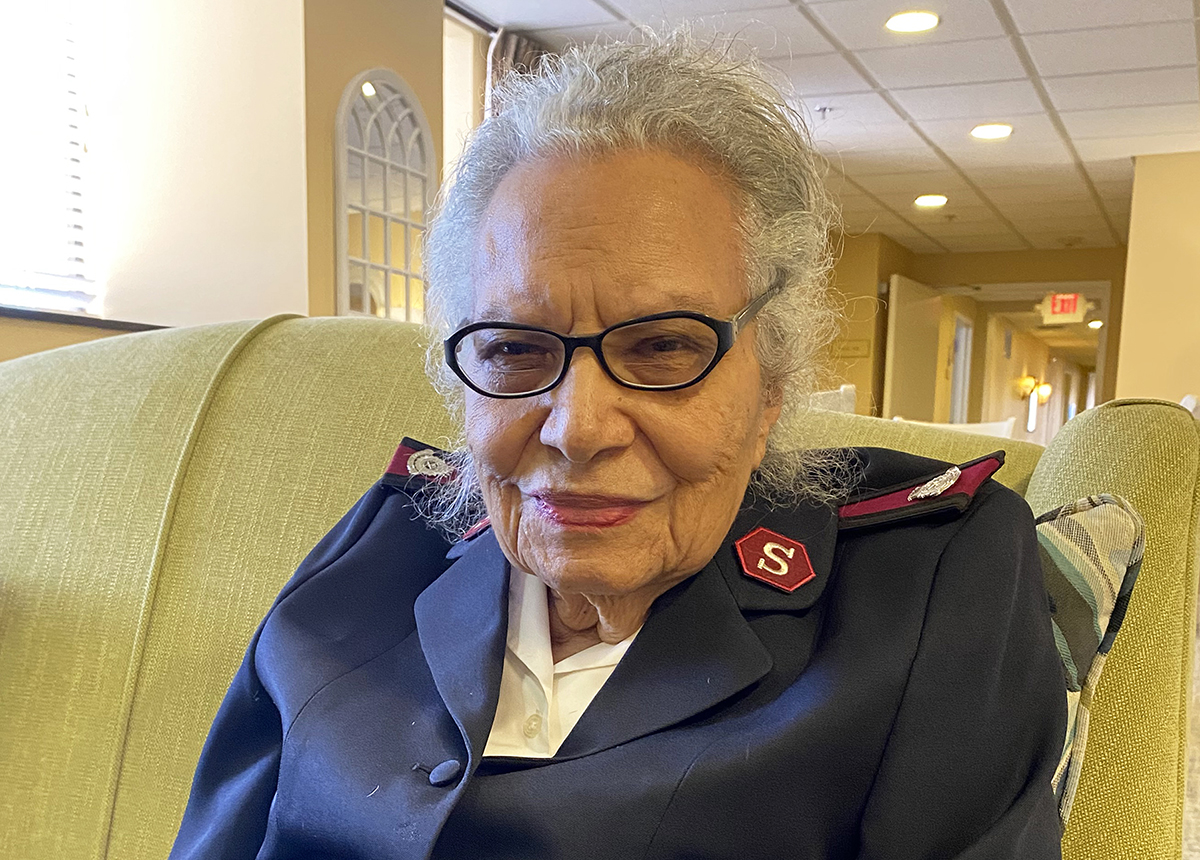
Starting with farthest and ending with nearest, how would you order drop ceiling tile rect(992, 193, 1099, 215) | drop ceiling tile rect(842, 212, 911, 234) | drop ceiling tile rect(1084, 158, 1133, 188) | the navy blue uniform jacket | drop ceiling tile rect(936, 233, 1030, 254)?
drop ceiling tile rect(936, 233, 1030, 254)
drop ceiling tile rect(842, 212, 911, 234)
drop ceiling tile rect(992, 193, 1099, 215)
drop ceiling tile rect(1084, 158, 1133, 188)
the navy blue uniform jacket

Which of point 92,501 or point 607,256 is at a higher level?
point 607,256

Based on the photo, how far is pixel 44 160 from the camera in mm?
3133

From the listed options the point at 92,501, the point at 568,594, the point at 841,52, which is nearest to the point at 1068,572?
the point at 568,594

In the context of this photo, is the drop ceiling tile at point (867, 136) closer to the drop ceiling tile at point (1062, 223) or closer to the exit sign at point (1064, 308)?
the drop ceiling tile at point (1062, 223)

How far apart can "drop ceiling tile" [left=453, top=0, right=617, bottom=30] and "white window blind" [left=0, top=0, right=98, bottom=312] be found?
5.04ft

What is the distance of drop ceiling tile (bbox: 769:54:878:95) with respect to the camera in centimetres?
451

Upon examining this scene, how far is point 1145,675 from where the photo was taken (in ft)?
2.85

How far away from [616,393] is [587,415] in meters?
0.03

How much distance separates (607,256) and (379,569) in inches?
17.3

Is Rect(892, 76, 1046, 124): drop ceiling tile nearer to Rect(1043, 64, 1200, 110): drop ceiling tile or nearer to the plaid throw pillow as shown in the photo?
Rect(1043, 64, 1200, 110): drop ceiling tile

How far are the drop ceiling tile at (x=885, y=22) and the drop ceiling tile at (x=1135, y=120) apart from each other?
1.44 m

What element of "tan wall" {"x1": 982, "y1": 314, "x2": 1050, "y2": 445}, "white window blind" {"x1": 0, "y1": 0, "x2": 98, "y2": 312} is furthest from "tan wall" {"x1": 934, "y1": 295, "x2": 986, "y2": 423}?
"white window blind" {"x1": 0, "y1": 0, "x2": 98, "y2": 312}

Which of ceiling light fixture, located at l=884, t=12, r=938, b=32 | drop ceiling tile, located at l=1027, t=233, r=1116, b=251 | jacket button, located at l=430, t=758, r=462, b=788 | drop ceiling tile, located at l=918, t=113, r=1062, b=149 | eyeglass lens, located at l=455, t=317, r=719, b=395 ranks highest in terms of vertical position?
ceiling light fixture, located at l=884, t=12, r=938, b=32

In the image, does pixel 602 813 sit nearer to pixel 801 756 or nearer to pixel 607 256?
pixel 801 756
